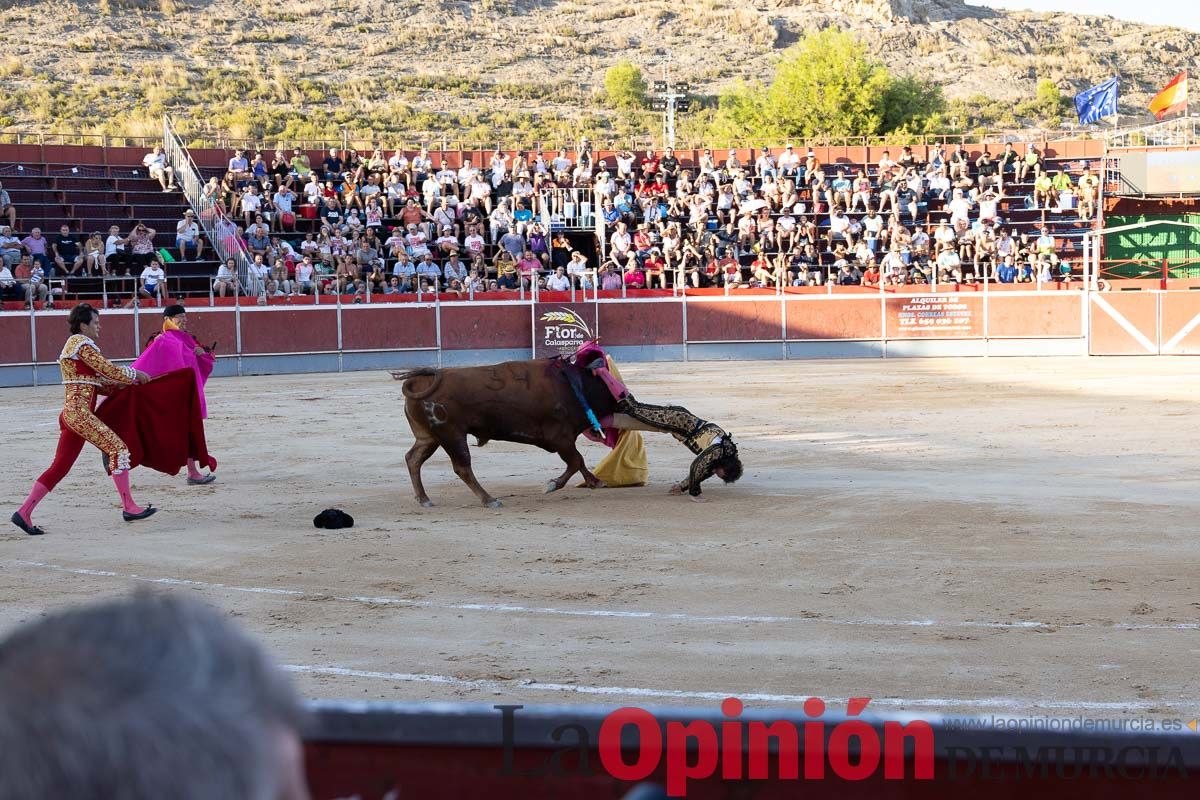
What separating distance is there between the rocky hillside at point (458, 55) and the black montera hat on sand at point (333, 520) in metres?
38.9

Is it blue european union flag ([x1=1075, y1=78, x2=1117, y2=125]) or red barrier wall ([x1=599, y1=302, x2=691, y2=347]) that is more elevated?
blue european union flag ([x1=1075, y1=78, x2=1117, y2=125])

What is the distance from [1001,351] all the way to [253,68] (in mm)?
43019

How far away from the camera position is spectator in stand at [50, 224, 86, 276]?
78.7 feet

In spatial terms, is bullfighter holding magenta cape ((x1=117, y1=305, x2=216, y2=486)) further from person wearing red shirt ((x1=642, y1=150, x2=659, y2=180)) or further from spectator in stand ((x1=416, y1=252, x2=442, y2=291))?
person wearing red shirt ((x1=642, y1=150, x2=659, y2=180))

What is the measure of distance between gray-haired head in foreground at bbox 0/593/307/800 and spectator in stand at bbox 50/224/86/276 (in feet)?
80.6

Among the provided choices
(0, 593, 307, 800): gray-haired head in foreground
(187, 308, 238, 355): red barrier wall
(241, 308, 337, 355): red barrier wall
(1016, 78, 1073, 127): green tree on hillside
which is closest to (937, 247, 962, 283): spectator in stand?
(241, 308, 337, 355): red barrier wall

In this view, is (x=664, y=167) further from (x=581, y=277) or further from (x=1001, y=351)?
(x=1001, y=351)

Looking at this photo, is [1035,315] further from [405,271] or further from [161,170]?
[161,170]

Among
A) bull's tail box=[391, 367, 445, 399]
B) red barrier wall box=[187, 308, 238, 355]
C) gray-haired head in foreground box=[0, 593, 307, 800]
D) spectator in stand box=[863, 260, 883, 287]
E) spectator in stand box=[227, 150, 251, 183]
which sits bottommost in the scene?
red barrier wall box=[187, 308, 238, 355]

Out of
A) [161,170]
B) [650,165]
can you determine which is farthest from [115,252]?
[650,165]

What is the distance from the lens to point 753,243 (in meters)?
28.6

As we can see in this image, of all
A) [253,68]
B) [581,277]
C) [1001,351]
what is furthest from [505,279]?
[253,68]

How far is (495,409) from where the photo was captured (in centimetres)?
997
